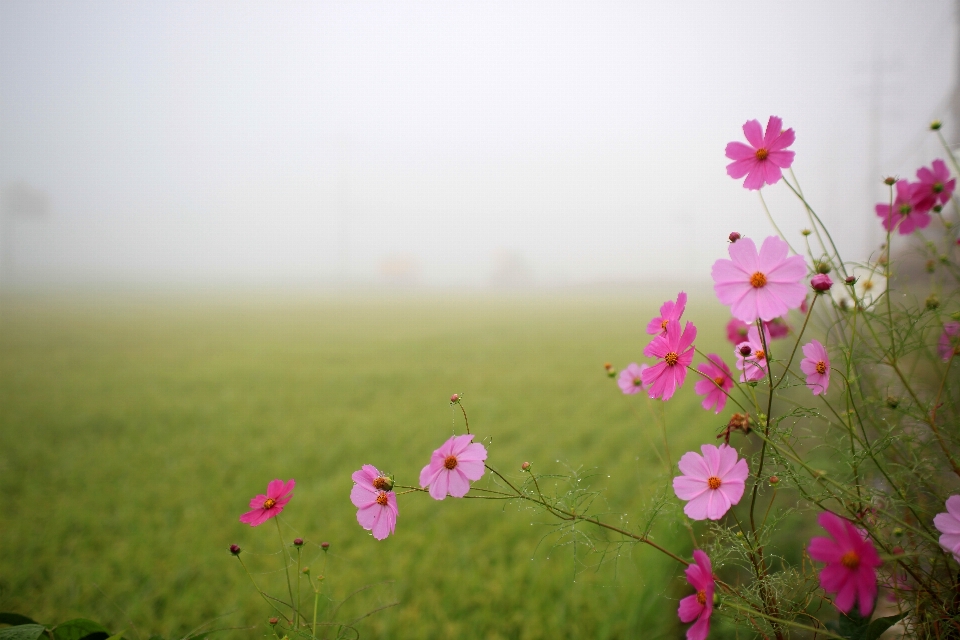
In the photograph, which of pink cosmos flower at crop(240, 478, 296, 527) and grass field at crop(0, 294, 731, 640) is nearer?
pink cosmos flower at crop(240, 478, 296, 527)

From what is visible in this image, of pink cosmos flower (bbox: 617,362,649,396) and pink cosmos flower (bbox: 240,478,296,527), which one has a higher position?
pink cosmos flower (bbox: 617,362,649,396)

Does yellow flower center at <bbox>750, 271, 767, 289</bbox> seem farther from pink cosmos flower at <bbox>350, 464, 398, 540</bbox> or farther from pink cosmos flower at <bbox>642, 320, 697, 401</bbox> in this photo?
pink cosmos flower at <bbox>350, 464, 398, 540</bbox>

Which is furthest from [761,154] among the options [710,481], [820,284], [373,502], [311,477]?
[311,477]

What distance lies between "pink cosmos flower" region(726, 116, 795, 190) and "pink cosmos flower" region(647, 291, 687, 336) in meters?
0.12

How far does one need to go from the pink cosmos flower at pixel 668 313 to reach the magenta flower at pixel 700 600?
0.18 meters

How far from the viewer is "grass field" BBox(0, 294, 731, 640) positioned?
1.25m

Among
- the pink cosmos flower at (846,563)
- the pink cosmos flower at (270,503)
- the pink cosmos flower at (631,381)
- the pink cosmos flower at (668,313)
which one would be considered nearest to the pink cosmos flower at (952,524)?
the pink cosmos flower at (846,563)

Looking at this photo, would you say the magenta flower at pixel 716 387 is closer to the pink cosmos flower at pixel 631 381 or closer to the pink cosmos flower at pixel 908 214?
the pink cosmos flower at pixel 631 381

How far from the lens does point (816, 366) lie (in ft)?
1.36

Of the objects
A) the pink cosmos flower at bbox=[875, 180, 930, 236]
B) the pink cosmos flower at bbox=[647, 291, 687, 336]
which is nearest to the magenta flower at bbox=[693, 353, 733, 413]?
the pink cosmos flower at bbox=[647, 291, 687, 336]

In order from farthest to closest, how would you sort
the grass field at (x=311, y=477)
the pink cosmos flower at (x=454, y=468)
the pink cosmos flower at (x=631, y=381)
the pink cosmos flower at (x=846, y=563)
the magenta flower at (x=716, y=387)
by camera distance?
1. the grass field at (x=311, y=477)
2. the pink cosmos flower at (x=631, y=381)
3. the magenta flower at (x=716, y=387)
4. the pink cosmos flower at (x=454, y=468)
5. the pink cosmos flower at (x=846, y=563)

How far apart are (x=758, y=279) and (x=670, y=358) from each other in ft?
0.28

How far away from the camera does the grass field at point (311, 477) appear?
4.11ft

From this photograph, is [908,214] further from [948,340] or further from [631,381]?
[631,381]
